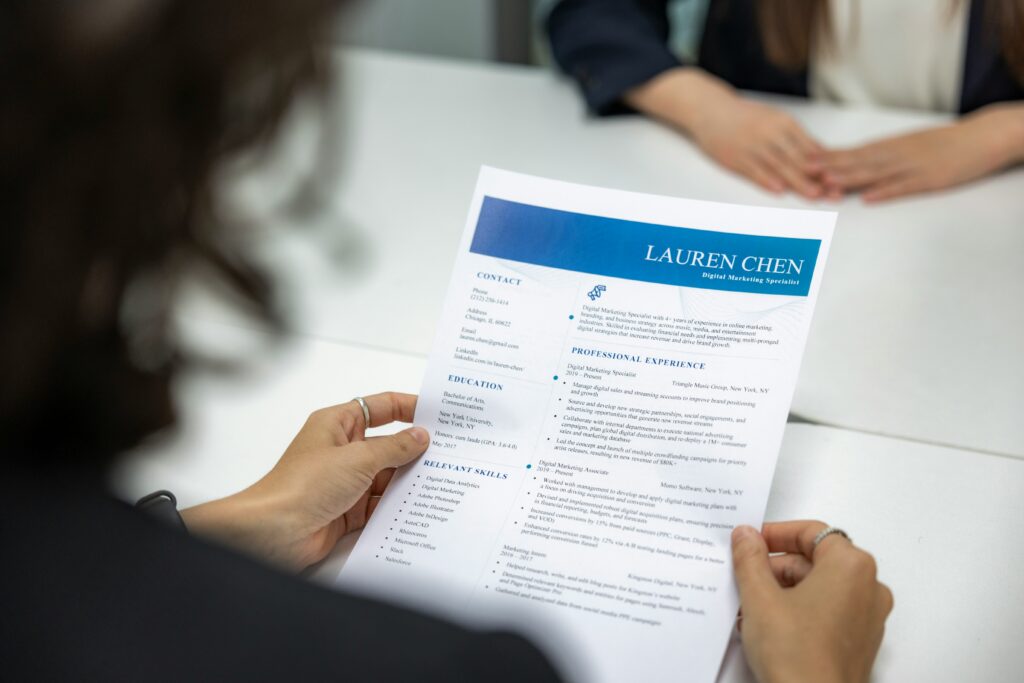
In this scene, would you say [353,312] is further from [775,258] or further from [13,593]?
[13,593]

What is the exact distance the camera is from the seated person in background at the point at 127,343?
31cm

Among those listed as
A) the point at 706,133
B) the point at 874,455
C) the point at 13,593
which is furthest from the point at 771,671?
the point at 706,133

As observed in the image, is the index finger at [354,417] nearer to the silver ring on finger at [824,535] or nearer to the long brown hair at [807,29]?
the silver ring on finger at [824,535]

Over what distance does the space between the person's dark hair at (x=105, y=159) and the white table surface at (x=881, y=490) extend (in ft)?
0.70

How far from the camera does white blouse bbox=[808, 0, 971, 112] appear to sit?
1161 millimetres

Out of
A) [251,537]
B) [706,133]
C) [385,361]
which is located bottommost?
[251,537]

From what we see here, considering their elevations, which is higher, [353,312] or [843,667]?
[353,312]

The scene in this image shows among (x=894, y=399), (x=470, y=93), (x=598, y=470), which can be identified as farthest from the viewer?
(x=470, y=93)

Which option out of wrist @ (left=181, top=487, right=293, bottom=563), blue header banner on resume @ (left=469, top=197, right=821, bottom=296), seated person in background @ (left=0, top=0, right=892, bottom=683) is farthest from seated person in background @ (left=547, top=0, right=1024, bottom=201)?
seated person in background @ (left=0, top=0, right=892, bottom=683)

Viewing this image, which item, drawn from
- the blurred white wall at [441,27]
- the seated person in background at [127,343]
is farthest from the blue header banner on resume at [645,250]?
the blurred white wall at [441,27]

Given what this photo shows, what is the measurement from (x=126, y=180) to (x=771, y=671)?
1.32 feet

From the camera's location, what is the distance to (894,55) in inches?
47.6

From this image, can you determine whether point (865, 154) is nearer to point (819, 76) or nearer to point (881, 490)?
point (819, 76)

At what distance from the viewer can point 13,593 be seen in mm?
345
